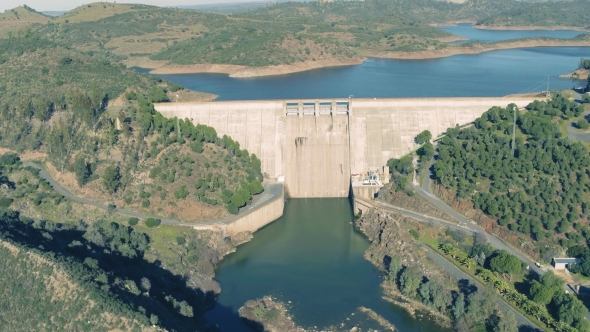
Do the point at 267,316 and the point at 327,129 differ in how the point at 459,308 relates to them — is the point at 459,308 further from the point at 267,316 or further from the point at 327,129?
the point at 327,129

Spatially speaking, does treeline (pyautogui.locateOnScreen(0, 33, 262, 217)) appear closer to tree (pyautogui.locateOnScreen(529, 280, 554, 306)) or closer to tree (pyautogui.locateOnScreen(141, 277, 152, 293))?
tree (pyautogui.locateOnScreen(141, 277, 152, 293))

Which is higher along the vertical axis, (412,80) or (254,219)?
(412,80)

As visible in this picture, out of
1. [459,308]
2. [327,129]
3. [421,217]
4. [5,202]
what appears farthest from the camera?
[327,129]

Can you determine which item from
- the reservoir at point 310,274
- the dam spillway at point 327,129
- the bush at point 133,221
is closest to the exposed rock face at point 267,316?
the reservoir at point 310,274

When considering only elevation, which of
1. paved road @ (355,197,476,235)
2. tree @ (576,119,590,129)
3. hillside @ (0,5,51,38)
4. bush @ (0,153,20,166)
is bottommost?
paved road @ (355,197,476,235)

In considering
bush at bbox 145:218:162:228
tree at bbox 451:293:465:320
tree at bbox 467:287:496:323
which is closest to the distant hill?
bush at bbox 145:218:162:228

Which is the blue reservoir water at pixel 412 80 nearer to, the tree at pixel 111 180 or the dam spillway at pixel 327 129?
the dam spillway at pixel 327 129

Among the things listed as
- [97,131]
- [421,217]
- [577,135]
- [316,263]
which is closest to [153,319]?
[316,263]
